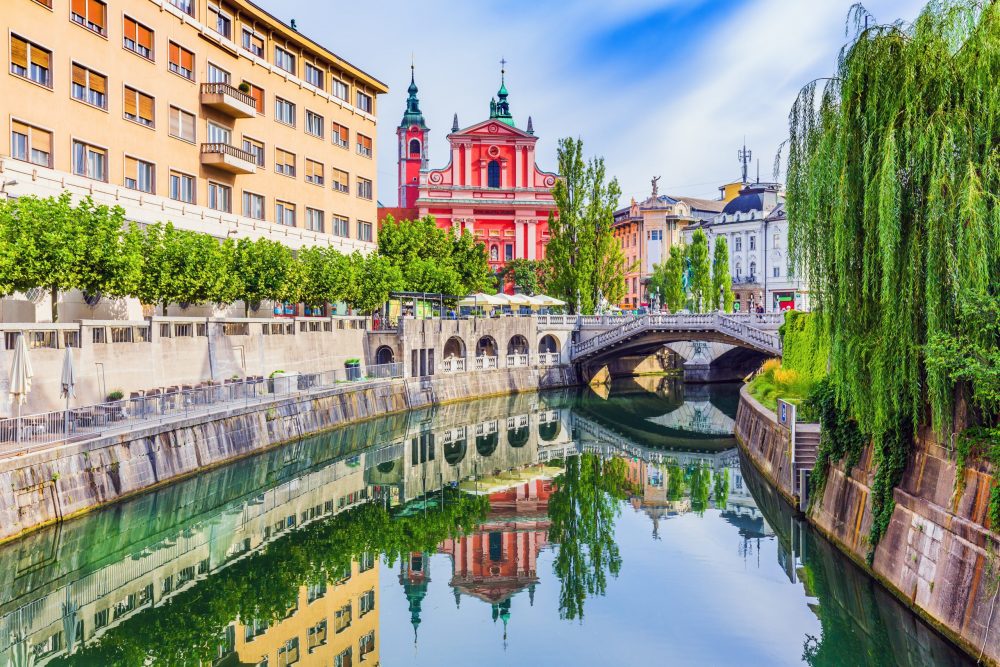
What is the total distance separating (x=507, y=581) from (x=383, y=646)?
18.6 feet

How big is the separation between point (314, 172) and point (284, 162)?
10.8 ft

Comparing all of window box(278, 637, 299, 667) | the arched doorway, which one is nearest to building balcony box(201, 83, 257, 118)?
the arched doorway

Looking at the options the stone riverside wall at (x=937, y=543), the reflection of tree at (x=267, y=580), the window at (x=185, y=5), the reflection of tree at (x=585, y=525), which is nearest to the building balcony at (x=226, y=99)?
the window at (x=185, y=5)

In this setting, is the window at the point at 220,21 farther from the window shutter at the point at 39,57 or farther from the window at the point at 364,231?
the window at the point at 364,231

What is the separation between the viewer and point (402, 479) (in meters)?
39.1

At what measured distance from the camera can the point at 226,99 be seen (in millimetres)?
48844

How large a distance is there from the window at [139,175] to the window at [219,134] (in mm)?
5762

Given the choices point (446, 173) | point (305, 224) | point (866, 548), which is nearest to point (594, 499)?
point (866, 548)

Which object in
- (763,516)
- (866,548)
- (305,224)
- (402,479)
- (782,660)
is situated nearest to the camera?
(782,660)

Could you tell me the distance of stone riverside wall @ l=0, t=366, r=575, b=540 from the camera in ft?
79.8

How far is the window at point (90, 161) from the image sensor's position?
39.7 meters

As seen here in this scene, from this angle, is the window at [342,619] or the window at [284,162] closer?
the window at [342,619]

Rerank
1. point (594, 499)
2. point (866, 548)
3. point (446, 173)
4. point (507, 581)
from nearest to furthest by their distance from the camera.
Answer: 1. point (866, 548)
2. point (507, 581)
3. point (594, 499)
4. point (446, 173)

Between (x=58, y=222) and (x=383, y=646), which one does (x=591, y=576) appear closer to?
(x=383, y=646)
